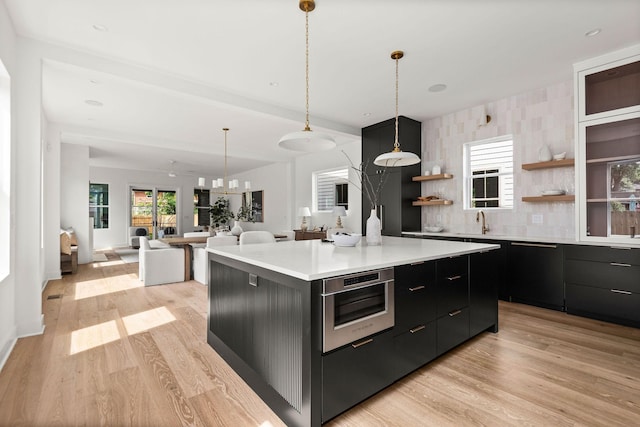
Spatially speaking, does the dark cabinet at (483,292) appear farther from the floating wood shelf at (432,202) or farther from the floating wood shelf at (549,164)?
the floating wood shelf at (432,202)

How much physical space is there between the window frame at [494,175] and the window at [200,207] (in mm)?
9878

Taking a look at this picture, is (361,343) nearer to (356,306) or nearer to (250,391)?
(356,306)

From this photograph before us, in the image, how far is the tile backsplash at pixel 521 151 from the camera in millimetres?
3785

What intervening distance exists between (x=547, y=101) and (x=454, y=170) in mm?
1445

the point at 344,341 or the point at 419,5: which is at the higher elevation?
the point at 419,5

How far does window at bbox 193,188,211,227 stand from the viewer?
11.8 metres

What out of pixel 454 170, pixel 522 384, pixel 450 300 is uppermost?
pixel 454 170

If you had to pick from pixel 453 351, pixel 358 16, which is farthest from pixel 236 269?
pixel 358 16

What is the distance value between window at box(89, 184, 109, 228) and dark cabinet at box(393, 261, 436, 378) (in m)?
10.7

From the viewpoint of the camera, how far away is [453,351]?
2.46 metres

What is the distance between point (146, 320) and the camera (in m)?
3.21

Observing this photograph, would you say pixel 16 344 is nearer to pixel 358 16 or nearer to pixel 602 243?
pixel 358 16

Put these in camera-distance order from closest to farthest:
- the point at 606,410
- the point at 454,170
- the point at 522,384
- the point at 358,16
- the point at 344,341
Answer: the point at 344,341 < the point at 606,410 < the point at 522,384 < the point at 358,16 < the point at 454,170

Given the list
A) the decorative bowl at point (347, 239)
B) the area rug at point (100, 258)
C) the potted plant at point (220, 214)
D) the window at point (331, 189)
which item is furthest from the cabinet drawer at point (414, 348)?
the potted plant at point (220, 214)
